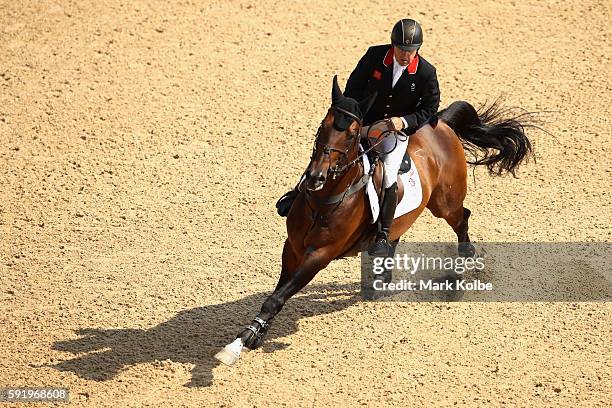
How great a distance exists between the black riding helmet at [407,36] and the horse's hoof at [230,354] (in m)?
3.39

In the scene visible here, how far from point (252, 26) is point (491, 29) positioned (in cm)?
423

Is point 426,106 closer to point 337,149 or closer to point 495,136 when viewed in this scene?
point 337,149

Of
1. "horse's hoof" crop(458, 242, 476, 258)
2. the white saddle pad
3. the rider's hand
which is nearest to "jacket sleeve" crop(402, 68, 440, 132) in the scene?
the rider's hand

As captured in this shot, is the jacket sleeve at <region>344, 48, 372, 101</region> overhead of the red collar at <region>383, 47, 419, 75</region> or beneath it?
beneath

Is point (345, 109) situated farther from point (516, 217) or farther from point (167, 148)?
point (167, 148)

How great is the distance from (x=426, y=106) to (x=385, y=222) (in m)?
1.32

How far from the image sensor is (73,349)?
9.90 meters

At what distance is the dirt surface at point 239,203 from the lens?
9.62m

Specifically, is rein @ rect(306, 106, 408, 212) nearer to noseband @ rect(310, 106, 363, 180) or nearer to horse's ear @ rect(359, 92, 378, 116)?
noseband @ rect(310, 106, 363, 180)

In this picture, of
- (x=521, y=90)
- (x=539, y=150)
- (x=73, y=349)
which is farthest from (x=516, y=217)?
(x=73, y=349)

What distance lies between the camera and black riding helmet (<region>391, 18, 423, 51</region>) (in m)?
9.71

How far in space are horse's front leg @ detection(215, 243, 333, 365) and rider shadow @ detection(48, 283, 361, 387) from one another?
1.40 ft

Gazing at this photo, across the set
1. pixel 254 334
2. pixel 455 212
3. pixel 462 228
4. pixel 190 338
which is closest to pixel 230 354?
pixel 254 334

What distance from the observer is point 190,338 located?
1020cm
